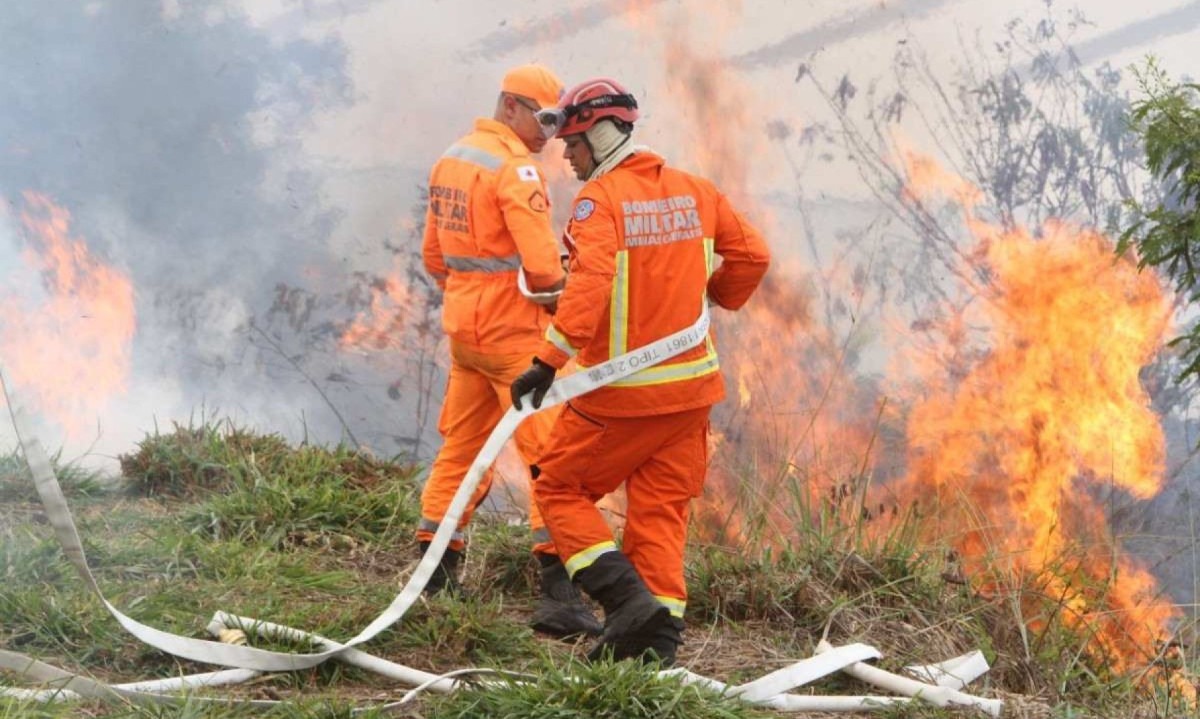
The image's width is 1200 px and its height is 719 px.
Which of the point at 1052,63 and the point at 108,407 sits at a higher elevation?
the point at 1052,63

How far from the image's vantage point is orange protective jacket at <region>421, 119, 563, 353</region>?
219 inches

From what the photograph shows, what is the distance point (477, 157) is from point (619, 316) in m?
1.26

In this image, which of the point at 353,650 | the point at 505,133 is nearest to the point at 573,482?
the point at 353,650

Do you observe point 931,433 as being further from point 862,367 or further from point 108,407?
point 108,407

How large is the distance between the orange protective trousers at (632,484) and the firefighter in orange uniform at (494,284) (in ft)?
2.15

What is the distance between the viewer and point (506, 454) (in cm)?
1009

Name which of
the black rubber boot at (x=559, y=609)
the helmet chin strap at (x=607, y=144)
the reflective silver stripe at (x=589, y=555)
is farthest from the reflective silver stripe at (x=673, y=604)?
the helmet chin strap at (x=607, y=144)

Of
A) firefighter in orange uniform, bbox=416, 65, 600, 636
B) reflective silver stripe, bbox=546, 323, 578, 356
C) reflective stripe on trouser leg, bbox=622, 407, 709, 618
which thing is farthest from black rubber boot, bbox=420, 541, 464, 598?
reflective silver stripe, bbox=546, 323, 578, 356

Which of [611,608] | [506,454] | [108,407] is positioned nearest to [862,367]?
[506,454]

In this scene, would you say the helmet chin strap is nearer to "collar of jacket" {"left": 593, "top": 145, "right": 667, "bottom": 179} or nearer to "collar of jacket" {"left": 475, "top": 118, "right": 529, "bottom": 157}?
"collar of jacket" {"left": 593, "top": 145, "right": 667, "bottom": 179}

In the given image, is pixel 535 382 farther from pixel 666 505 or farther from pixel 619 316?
pixel 666 505

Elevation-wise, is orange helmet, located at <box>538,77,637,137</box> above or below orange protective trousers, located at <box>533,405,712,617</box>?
above

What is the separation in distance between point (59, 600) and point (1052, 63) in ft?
29.9

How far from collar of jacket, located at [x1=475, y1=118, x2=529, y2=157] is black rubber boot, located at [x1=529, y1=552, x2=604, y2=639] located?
62.4 inches
